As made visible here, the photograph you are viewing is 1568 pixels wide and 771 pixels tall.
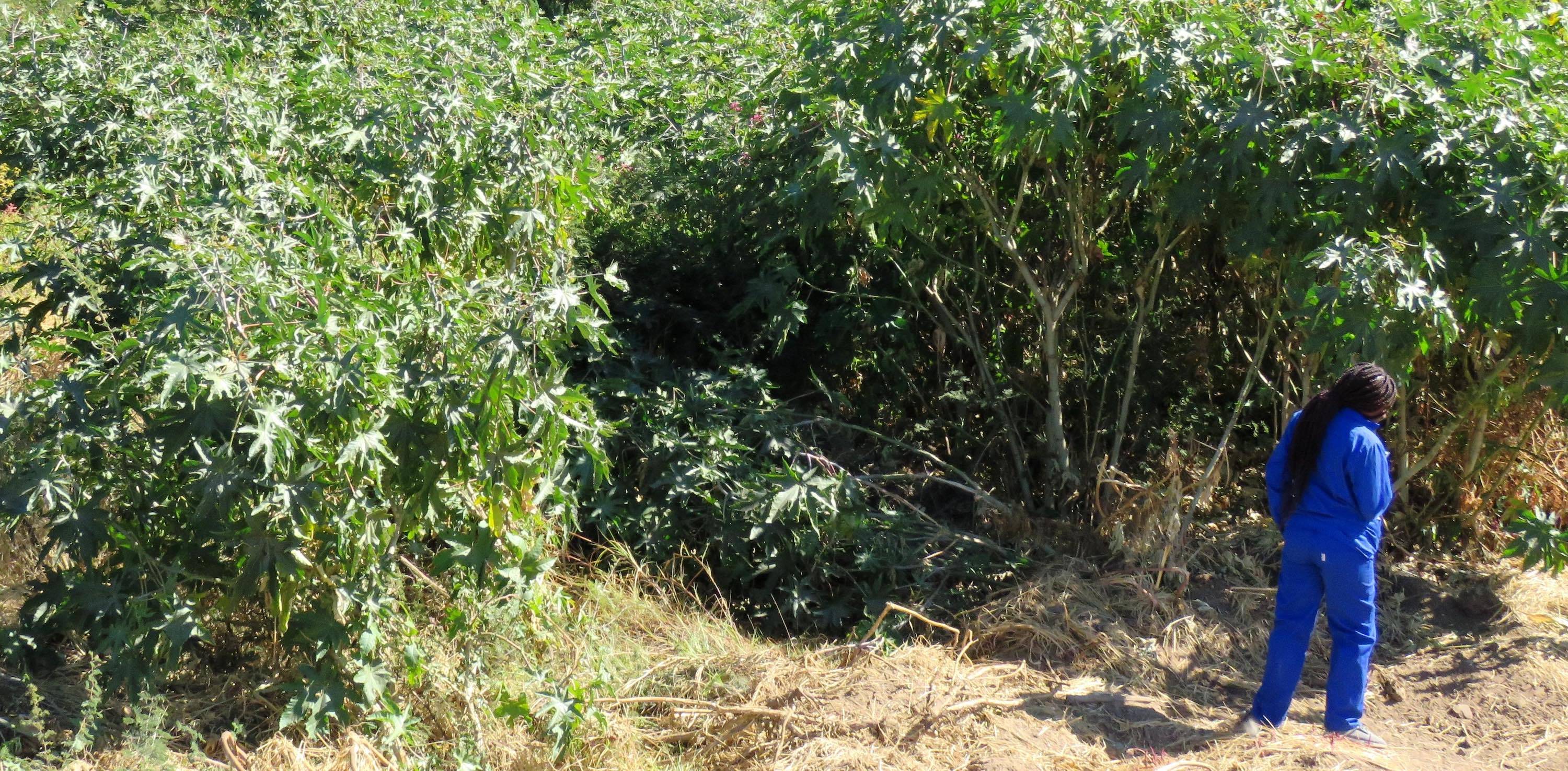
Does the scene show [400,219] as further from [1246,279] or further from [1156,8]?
[1246,279]

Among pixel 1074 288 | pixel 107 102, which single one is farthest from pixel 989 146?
pixel 107 102

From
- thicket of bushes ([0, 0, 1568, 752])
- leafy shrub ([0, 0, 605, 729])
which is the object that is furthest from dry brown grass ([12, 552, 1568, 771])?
leafy shrub ([0, 0, 605, 729])

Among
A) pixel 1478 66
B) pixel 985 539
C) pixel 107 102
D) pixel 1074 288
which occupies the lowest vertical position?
pixel 985 539

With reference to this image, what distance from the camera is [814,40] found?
550cm

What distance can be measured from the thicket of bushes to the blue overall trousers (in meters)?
0.56

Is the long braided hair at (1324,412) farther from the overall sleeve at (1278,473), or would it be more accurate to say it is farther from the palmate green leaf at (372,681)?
the palmate green leaf at (372,681)

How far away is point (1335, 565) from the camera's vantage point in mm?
4117

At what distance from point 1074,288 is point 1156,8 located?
1247 mm

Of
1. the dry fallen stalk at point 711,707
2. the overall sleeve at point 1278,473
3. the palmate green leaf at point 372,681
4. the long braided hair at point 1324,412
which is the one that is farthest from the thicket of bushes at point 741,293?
the dry fallen stalk at point 711,707

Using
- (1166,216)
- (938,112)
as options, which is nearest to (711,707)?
(938,112)

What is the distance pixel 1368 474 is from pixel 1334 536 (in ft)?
0.79

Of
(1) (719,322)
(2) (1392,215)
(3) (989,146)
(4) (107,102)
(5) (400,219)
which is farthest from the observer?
(1) (719,322)

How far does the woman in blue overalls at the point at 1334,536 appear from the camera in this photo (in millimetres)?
4047

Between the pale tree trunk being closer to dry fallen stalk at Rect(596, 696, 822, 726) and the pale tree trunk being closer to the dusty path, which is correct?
the dusty path
